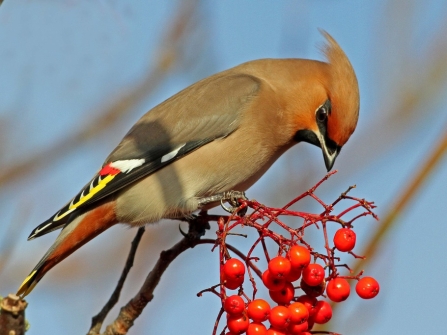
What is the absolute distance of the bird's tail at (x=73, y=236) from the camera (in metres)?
3.39

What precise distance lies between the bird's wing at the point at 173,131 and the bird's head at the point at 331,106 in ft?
1.19

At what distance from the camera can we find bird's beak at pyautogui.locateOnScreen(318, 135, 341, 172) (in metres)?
3.94

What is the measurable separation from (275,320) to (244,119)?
192cm

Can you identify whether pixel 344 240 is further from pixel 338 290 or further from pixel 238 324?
pixel 238 324

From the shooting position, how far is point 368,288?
243cm

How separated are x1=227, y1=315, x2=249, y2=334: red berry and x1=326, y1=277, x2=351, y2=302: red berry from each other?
0.99ft

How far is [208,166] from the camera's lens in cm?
391

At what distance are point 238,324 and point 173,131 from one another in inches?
75.4

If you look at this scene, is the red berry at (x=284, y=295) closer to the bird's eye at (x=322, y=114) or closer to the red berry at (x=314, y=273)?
the red berry at (x=314, y=273)

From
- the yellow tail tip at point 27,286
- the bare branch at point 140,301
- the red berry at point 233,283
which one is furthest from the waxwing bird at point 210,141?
the red berry at point 233,283

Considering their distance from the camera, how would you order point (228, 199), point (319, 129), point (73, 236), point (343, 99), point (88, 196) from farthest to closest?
point (319, 129) < point (343, 99) < point (88, 196) < point (73, 236) < point (228, 199)

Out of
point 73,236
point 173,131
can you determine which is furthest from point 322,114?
point 73,236

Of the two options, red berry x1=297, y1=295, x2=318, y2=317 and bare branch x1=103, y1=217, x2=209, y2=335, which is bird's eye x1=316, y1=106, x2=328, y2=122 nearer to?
bare branch x1=103, y1=217, x2=209, y2=335

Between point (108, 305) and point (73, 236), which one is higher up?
point (73, 236)
